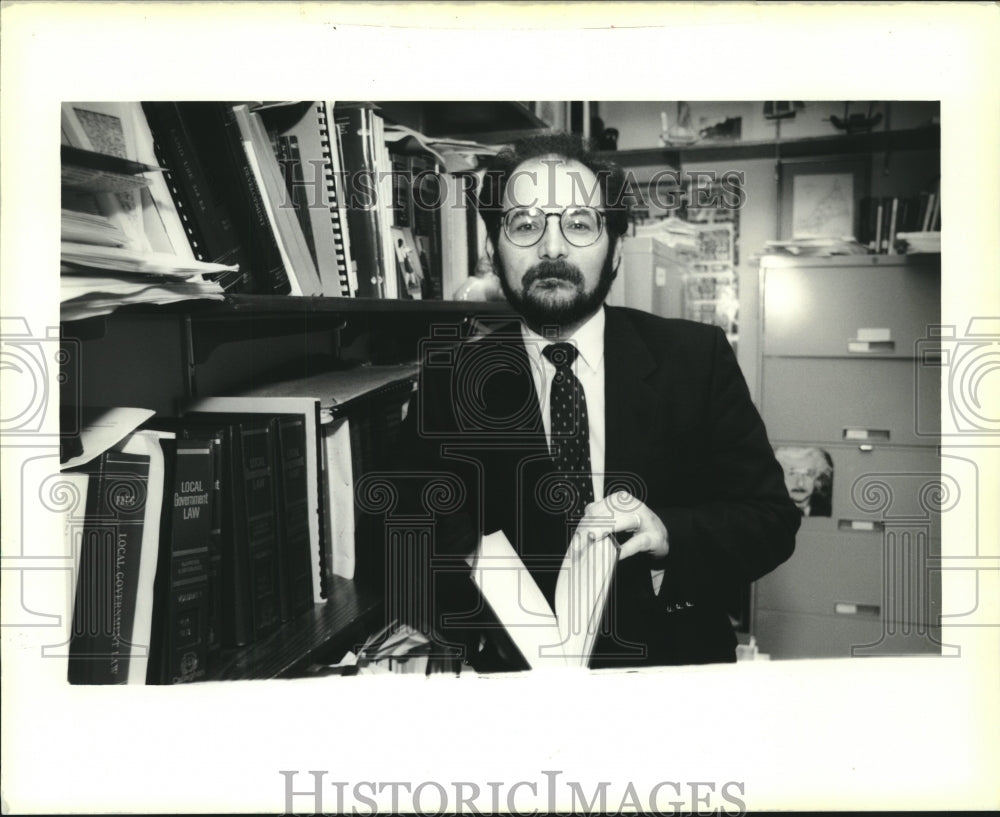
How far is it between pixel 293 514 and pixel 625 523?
46 cm

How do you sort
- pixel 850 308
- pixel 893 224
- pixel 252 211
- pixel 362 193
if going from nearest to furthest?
pixel 252 211 → pixel 362 193 → pixel 893 224 → pixel 850 308

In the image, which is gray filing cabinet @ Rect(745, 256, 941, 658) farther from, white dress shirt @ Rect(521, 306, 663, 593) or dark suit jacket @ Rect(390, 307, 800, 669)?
white dress shirt @ Rect(521, 306, 663, 593)

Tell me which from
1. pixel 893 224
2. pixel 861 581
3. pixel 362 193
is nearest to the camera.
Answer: pixel 362 193

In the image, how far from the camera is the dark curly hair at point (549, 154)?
1041 millimetres

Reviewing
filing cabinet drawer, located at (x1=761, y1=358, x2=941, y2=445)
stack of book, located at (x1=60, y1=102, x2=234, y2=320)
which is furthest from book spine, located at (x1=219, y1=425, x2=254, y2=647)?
filing cabinet drawer, located at (x1=761, y1=358, x2=941, y2=445)

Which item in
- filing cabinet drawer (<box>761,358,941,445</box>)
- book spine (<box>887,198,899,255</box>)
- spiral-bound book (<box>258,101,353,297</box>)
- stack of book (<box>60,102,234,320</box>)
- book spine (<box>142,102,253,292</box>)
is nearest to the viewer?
stack of book (<box>60,102,234,320</box>)

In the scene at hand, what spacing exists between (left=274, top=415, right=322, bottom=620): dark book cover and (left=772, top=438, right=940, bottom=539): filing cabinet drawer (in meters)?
0.70

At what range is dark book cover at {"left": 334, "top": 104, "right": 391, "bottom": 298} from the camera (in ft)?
3.28

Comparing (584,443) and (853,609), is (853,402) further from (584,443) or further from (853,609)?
(584,443)

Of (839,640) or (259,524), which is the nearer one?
(259,524)

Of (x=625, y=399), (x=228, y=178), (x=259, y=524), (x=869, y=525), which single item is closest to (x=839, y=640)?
(x=869, y=525)

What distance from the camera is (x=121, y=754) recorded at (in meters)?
0.96

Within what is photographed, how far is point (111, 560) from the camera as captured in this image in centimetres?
81

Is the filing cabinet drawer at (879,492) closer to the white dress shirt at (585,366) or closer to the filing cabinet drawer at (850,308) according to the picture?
the filing cabinet drawer at (850,308)
